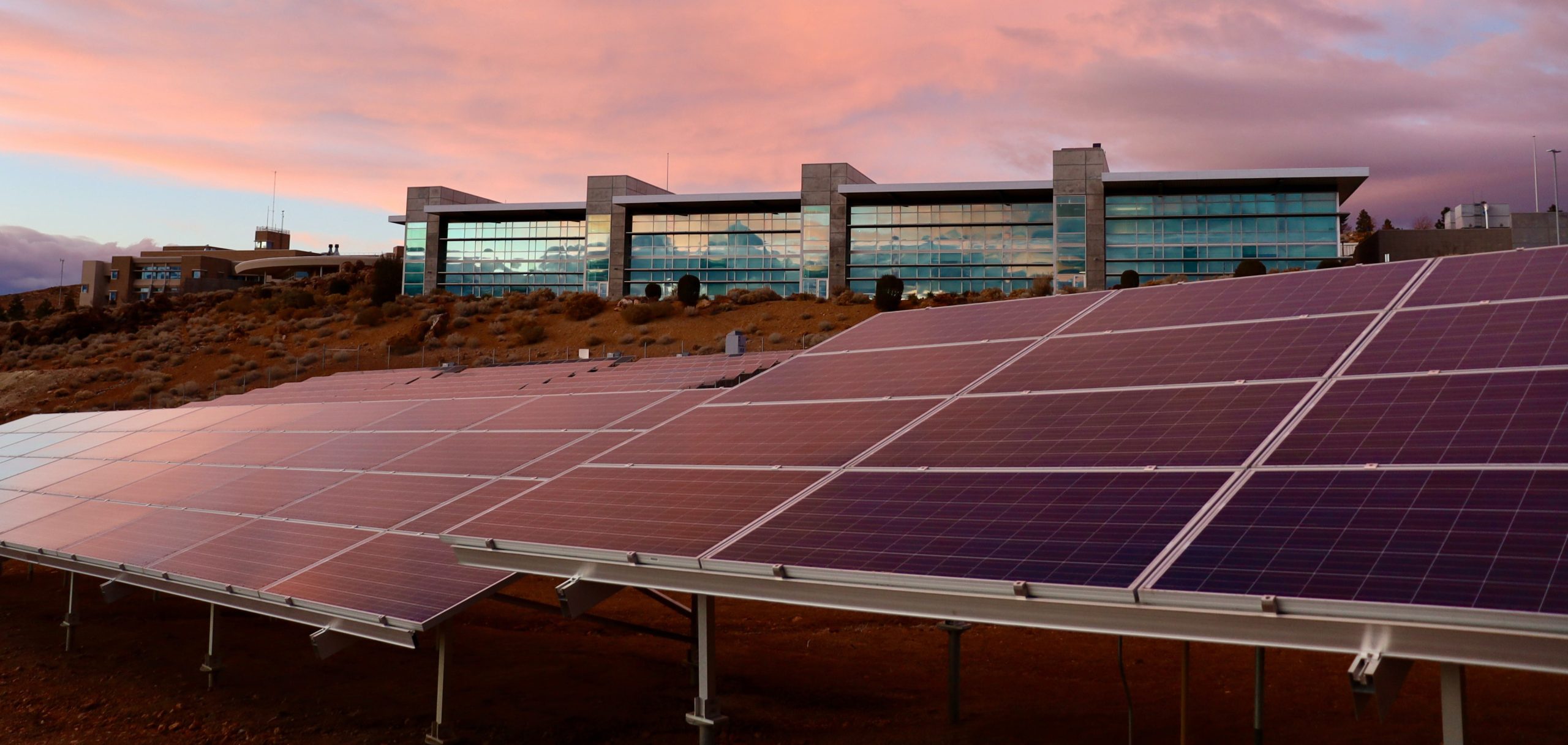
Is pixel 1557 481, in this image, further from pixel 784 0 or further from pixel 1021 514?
pixel 784 0

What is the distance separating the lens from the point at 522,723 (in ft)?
62.3

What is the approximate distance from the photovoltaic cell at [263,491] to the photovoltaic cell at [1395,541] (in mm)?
19056

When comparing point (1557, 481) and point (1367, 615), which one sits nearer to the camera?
point (1367, 615)

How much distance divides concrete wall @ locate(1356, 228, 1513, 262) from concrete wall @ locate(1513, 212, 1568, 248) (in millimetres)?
1919

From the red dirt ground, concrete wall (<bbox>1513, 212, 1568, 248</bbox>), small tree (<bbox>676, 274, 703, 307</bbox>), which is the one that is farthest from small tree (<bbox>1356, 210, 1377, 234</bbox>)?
the red dirt ground

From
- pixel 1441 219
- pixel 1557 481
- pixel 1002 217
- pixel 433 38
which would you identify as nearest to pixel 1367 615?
pixel 1557 481

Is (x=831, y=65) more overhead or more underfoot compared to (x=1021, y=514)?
more overhead

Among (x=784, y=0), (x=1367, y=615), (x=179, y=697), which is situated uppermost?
(x=784, y=0)

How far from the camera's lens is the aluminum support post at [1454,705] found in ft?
27.1

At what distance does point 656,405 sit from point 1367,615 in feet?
54.5

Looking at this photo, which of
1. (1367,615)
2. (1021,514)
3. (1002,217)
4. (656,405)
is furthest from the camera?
(1002,217)

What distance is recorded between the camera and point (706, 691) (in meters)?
12.9

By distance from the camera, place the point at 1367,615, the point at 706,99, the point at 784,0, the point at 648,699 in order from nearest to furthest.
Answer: the point at 1367,615 < the point at 648,699 < the point at 784,0 < the point at 706,99

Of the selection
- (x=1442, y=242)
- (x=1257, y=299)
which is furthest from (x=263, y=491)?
(x=1442, y=242)
